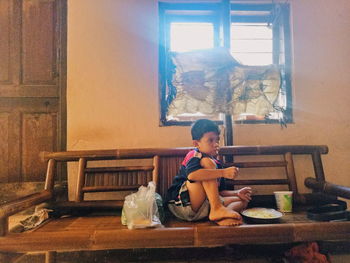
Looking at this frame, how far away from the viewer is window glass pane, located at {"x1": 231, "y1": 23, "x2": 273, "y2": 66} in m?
2.34

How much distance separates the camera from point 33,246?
1.31 meters

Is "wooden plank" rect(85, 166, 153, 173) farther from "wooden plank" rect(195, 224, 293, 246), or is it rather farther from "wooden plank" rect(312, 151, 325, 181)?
"wooden plank" rect(312, 151, 325, 181)

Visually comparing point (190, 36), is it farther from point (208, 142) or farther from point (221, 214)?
point (221, 214)

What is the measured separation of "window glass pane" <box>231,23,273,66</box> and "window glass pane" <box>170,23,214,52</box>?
0.80 feet

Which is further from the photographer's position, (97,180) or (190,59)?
(190,59)

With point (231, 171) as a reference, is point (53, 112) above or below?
above

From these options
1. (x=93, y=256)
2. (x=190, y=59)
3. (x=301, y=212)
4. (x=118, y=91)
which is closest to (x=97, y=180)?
(x=93, y=256)

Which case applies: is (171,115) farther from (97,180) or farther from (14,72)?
(14,72)

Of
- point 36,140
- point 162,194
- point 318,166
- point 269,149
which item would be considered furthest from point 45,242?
point 318,166

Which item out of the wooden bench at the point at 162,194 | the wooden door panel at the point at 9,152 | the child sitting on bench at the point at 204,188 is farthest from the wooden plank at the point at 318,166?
the wooden door panel at the point at 9,152

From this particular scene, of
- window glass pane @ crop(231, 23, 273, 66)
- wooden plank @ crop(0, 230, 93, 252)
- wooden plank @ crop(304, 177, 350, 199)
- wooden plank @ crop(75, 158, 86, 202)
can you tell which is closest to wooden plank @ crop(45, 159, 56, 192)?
wooden plank @ crop(75, 158, 86, 202)

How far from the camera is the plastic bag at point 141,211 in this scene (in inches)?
55.1

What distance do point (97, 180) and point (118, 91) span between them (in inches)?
32.1

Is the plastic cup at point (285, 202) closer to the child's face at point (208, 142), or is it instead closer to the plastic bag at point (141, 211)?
the child's face at point (208, 142)
